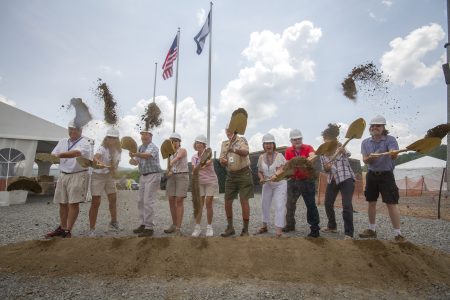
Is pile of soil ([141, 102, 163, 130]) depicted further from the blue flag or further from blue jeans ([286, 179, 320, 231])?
the blue flag

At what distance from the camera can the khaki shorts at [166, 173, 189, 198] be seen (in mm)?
5031

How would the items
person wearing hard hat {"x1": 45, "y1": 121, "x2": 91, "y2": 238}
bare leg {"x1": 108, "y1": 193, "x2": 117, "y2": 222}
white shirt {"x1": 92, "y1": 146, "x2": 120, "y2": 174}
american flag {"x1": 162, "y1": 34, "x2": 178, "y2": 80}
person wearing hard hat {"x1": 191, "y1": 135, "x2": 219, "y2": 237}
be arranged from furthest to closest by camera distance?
american flag {"x1": 162, "y1": 34, "x2": 178, "y2": 80}
bare leg {"x1": 108, "y1": 193, "x2": 117, "y2": 222}
white shirt {"x1": 92, "y1": 146, "x2": 120, "y2": 174}
person wearing hard hat {"x1": 191, "y1": 135, "x2": 219, "y2": 237}
person wearing hard hat {"x1": 45, "y1": 121, "x2": 91, "y2": 238}

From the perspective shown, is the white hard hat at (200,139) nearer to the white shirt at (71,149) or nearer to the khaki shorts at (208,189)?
the khaki shorts at (208,189)

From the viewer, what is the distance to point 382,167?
4.49 metres

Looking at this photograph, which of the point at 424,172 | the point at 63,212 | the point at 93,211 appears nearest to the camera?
the point at 63,212

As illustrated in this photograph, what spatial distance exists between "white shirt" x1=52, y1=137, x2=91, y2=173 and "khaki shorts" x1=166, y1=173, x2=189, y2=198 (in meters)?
1.36

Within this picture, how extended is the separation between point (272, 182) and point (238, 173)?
1.89ft

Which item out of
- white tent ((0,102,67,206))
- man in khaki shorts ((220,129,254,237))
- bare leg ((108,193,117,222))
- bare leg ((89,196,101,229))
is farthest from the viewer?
white tent ((0,102,67,206))

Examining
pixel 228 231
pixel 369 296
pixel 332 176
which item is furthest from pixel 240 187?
pixel 369 296

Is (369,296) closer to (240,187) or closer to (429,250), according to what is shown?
(429,250)

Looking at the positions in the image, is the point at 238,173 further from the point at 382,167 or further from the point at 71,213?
the point at 71,213

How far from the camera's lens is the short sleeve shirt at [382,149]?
14.6 feet

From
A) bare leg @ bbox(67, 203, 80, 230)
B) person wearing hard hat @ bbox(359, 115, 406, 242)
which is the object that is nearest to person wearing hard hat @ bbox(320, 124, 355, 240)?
person wearing hard hat @ bbox(359, 115, 406, 242)

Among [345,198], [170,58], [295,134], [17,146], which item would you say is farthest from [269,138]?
[170,58]
